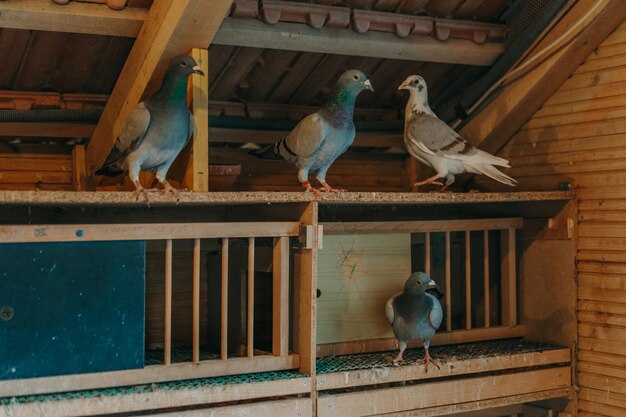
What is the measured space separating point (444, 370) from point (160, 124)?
1.36 metres

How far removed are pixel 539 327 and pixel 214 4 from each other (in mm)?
1964

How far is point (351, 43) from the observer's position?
3391mm

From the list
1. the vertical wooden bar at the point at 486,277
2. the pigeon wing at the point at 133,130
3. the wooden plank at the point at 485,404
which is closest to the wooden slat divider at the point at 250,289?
the pigeon wing at the point at 133,130

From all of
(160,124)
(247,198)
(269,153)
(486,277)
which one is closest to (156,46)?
(160,124)

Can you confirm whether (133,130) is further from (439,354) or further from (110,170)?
(439,354)

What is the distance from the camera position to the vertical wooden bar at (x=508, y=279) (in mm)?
3773

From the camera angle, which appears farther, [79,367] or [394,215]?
[394,215]

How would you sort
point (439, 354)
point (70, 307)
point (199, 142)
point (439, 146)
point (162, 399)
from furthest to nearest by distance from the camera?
point (439, 354), point (439, 146), point (199, 142), point (162, 399), point (70, 307)

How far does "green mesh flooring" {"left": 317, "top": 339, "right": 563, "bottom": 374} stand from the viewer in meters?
3.24

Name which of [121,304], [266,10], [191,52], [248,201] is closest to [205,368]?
[121,304]

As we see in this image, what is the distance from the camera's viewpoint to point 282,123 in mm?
3877

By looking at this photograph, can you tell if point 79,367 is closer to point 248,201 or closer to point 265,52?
point 248,201

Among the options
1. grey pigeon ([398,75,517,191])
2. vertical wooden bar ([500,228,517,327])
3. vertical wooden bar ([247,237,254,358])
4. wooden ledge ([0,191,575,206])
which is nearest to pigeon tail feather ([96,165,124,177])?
wooden ledge ([0,191,575,206])

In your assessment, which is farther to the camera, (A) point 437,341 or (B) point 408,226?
(A) point 437,341
